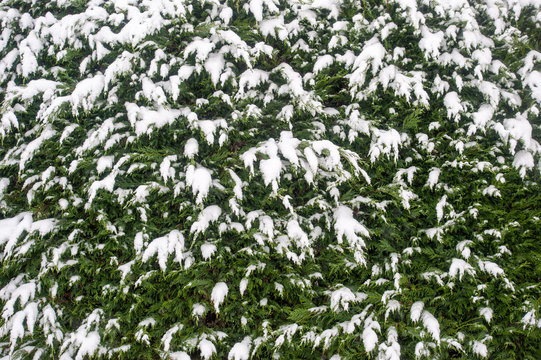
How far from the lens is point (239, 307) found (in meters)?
2.36

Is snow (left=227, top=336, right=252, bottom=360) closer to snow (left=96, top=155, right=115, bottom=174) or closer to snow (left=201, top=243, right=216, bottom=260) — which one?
snow (left=201, top=243, right=216, bottom=260)

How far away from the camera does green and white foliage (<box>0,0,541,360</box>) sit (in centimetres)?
224

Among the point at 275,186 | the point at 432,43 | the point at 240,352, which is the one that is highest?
the point at 432,43

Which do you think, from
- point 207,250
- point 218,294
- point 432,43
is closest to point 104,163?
point 207,250

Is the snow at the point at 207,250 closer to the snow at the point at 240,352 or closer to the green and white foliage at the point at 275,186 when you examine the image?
the green and white foliage at the point at 275,186

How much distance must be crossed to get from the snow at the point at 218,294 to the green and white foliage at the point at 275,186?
2cm

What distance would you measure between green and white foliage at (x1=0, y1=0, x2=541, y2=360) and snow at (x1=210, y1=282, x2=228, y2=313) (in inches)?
0.6

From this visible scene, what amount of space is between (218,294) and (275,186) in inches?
34.4

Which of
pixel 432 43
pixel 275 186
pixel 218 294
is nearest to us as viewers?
pixel 275 186

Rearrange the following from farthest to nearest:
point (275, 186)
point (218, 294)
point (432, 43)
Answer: point (432, 43) → point (218, 294) → point (275, 186)

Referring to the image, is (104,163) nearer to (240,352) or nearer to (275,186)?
(275,186)

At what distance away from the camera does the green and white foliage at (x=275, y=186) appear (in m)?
2.24

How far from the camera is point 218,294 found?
2207 millimetres

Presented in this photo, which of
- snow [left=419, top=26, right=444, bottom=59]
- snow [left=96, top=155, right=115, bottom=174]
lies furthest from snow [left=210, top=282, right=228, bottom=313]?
snow [left=419, top=26, right=444, bottom=59]
